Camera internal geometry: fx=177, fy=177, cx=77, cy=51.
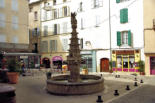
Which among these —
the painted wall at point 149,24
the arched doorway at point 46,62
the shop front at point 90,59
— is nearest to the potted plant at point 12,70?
the shop front at point 90,59

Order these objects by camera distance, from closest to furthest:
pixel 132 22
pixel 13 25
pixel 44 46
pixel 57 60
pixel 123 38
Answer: pixel 132 22
pixel 123 38
pixel 13 25
pixel 57 60
pixel 44 46

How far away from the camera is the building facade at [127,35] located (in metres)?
22.0

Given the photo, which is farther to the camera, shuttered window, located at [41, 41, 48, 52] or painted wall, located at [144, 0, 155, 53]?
shuttered window, located at [41, 41, 48, 52]

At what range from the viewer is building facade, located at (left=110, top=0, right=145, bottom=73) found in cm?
2197

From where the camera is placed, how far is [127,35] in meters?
23.0

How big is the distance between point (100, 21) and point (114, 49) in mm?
4731

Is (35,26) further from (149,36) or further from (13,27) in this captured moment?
(149,36)

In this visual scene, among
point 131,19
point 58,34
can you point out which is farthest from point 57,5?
point 131,19

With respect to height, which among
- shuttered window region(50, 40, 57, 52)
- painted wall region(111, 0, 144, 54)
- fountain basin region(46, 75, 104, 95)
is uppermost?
painted wall region(111, 0, 144, 54)

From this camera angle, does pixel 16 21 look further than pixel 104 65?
Yes

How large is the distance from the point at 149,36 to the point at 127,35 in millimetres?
2890

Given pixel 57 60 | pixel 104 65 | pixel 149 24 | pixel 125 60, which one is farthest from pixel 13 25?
pixel 149 24

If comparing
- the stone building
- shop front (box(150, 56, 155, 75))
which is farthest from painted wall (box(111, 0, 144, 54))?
the stone building

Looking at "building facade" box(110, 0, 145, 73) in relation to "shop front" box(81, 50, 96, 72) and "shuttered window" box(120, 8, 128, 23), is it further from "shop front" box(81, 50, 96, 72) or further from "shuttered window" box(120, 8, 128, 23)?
"shop front" box(81, 50, 96, 72)
